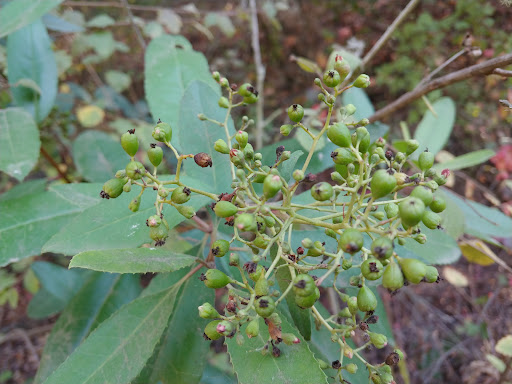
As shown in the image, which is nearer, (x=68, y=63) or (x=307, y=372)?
(x=307, y=372)

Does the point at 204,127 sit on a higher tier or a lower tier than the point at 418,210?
lower

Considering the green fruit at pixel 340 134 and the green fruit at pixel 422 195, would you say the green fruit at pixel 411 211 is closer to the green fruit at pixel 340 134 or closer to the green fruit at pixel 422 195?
the green fruit at pixel 422 195

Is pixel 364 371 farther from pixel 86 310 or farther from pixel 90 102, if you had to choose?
pixel 90 102

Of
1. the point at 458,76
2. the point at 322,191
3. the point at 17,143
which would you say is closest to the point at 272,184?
the point at 322,191

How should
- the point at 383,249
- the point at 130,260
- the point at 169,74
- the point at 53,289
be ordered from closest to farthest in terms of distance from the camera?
1. the point at 383,249
2. the point at 130,260
3. the point at 169,74
4. the point at 53,289

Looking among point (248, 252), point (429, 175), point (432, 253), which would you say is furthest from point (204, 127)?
point (432, 253)

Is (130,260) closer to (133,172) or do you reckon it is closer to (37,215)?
(133,172)
